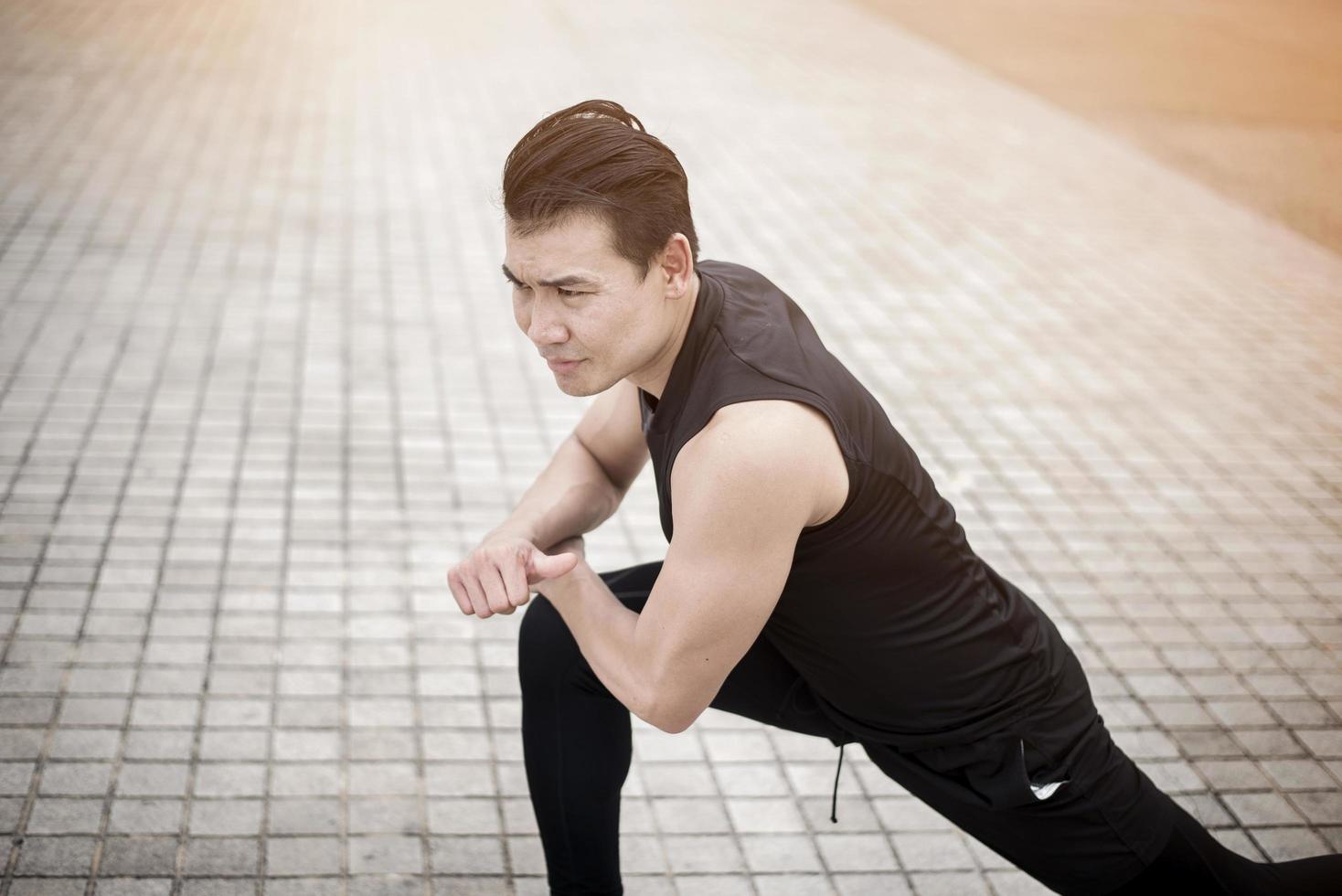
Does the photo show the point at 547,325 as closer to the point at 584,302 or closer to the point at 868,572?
the point at 584,302

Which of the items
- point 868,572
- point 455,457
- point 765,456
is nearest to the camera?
point 765,456

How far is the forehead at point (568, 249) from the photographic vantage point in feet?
6.29

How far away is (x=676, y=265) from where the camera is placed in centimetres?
200

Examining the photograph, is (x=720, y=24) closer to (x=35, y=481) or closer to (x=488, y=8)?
(x=488, y=8)

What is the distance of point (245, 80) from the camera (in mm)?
10062

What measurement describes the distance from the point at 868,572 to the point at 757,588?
24cm

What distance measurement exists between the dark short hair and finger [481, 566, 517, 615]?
560 millimetres

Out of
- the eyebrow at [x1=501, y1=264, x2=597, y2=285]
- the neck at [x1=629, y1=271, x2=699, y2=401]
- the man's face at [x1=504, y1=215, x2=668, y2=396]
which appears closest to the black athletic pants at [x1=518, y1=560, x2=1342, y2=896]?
the neck at [x1=629, y1=271, x2=699, y2=401]

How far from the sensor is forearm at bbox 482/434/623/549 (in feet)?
7.97

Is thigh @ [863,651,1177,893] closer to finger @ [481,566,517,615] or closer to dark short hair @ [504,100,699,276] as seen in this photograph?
finger @ [481,566,517,615]

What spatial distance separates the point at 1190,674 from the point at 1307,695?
1.14 feet

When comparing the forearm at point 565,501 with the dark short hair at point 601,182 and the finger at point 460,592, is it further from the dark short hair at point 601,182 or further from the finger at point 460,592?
the dark short hair at point 601,182

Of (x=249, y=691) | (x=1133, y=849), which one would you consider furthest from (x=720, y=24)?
(x=1133, y=849)

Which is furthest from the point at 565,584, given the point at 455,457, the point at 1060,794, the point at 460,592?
the point at 455,457
